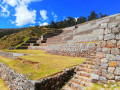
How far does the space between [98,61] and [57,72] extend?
6.52 ft

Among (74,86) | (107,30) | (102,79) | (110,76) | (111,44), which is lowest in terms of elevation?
(74,86)

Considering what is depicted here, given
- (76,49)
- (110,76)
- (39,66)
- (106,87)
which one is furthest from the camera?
(76,49)

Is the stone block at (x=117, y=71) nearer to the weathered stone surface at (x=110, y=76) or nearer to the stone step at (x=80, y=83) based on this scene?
the weathered stone surface at (x=110, y=76)

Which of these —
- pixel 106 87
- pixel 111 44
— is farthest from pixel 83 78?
pixel 111 44

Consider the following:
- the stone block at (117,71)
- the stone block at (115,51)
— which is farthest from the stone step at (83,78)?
the stone block at (115,51)

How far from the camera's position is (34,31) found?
30578mm

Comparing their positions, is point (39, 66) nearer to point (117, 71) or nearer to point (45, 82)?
point (45, 82)

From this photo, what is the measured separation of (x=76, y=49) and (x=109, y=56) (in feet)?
16.6

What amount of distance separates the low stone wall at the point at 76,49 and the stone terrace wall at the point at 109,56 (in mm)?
3654

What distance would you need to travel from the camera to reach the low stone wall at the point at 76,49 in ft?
25.4

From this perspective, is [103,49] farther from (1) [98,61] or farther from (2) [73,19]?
(2) [73,19]

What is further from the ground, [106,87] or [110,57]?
[110,57]

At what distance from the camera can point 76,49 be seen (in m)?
8.74

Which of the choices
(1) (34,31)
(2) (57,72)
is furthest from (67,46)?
(1) (34,31)
